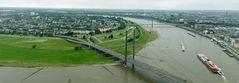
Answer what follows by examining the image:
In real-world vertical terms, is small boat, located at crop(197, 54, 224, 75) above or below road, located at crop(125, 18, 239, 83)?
above

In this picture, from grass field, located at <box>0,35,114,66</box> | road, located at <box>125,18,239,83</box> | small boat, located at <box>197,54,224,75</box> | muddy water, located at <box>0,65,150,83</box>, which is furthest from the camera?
grass field, located at <box>0,35,114,66</box>

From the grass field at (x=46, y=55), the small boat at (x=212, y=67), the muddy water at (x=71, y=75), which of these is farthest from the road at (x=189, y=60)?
the grass field at (x=46, y=55)

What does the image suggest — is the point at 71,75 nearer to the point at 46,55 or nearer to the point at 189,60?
the point at 46,55

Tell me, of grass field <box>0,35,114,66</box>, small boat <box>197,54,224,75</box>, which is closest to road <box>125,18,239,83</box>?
small boat <box>197,54,224,75</box>

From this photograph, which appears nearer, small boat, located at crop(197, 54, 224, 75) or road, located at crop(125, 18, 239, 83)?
road, located at crop(125, 18, 239, 83)

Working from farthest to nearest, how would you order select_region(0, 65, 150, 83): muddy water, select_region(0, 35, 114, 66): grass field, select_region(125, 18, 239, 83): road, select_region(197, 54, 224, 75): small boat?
select_region(0, 35, 114, 66): grass field < select_region(197, 54, 224, 75): small boat < select_region(125, 18, 239, 83): road < select_region(0, 65, 150, 83): muddy water

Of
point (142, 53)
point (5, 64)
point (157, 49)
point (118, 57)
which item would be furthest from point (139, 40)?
point (5, 64)

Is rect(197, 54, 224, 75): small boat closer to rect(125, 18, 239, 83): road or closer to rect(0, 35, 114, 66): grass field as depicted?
rect(125, 18, 239, 83): road

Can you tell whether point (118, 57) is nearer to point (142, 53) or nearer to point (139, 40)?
point (142, 53)
